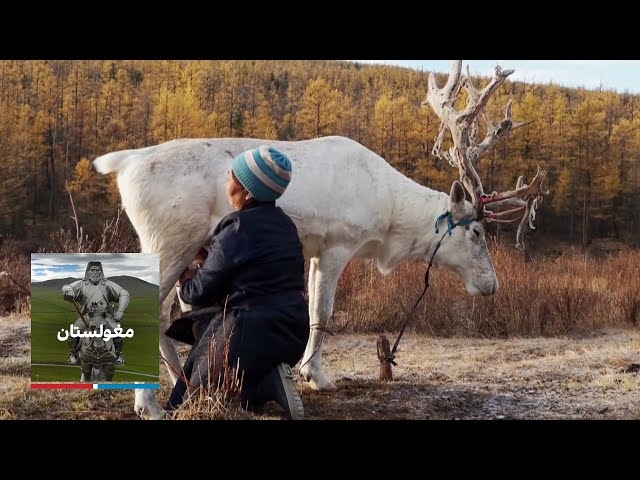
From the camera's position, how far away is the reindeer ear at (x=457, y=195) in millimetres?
5972

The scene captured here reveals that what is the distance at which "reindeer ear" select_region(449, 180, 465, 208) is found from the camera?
597cm

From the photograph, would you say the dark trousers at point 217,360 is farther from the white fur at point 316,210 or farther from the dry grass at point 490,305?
the dry grass at point 490,305

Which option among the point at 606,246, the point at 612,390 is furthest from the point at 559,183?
the point at 612,390

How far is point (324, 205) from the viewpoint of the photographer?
5527 mm

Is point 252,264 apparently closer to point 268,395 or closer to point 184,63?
point 268,395

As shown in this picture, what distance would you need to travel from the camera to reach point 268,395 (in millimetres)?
4336

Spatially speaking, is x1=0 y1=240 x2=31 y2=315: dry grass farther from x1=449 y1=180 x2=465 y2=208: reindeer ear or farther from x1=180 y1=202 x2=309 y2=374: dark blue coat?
x1=180 y1=202 x2=309 y2=374: dark blue coat

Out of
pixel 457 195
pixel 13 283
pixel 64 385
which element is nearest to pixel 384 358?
pixel 457 195

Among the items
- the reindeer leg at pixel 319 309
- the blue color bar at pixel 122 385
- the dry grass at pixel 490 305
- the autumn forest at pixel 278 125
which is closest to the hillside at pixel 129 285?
the blue color bar at pixel 122 385

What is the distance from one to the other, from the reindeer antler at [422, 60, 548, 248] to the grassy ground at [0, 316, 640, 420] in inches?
46.8

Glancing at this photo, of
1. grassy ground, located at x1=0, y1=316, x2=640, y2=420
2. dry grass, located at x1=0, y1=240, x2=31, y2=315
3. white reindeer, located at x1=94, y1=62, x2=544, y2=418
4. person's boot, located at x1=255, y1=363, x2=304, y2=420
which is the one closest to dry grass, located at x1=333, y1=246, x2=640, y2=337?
grassy ground, located at x1=0, y1=316, x2=640, y2=420

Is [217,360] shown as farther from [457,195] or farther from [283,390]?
[457,195]

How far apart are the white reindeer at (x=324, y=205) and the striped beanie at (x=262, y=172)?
2.77 ft

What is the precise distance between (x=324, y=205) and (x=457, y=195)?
1.15 meters
